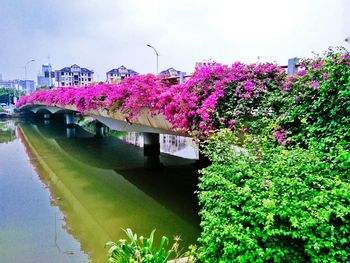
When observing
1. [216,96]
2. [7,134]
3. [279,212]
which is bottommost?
[7,134]

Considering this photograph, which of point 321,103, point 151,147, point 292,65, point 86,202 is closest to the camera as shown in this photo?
point 321,103

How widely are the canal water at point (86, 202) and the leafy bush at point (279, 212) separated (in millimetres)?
3587

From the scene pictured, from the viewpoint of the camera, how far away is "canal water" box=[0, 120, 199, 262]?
21.6 ft

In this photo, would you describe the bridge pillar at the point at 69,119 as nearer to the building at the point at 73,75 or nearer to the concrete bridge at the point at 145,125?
the concrete bridge at the point at 145,125

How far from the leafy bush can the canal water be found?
3587 millimetres

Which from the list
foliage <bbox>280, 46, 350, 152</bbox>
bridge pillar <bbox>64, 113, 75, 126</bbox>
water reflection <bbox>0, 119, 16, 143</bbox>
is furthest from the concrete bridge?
water reflection <bbox>0, 119, 16, 143</bbox>

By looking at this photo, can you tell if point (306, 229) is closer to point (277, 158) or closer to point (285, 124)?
point (277, 158)

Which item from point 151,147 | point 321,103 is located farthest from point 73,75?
point 321,103

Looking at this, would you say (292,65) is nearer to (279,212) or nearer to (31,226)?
(279,212)

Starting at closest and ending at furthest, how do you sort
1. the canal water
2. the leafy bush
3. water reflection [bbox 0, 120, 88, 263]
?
the leafy bush < water reflection [bbox 0, 120, 88, 263] < the canal water

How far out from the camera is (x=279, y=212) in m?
2.82

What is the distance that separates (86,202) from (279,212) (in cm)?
770

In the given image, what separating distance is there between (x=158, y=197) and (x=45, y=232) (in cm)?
379

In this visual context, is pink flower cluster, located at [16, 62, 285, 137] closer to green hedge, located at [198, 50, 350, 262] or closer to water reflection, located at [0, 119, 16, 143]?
green hedge, located at [198, 50, 350, 262]
